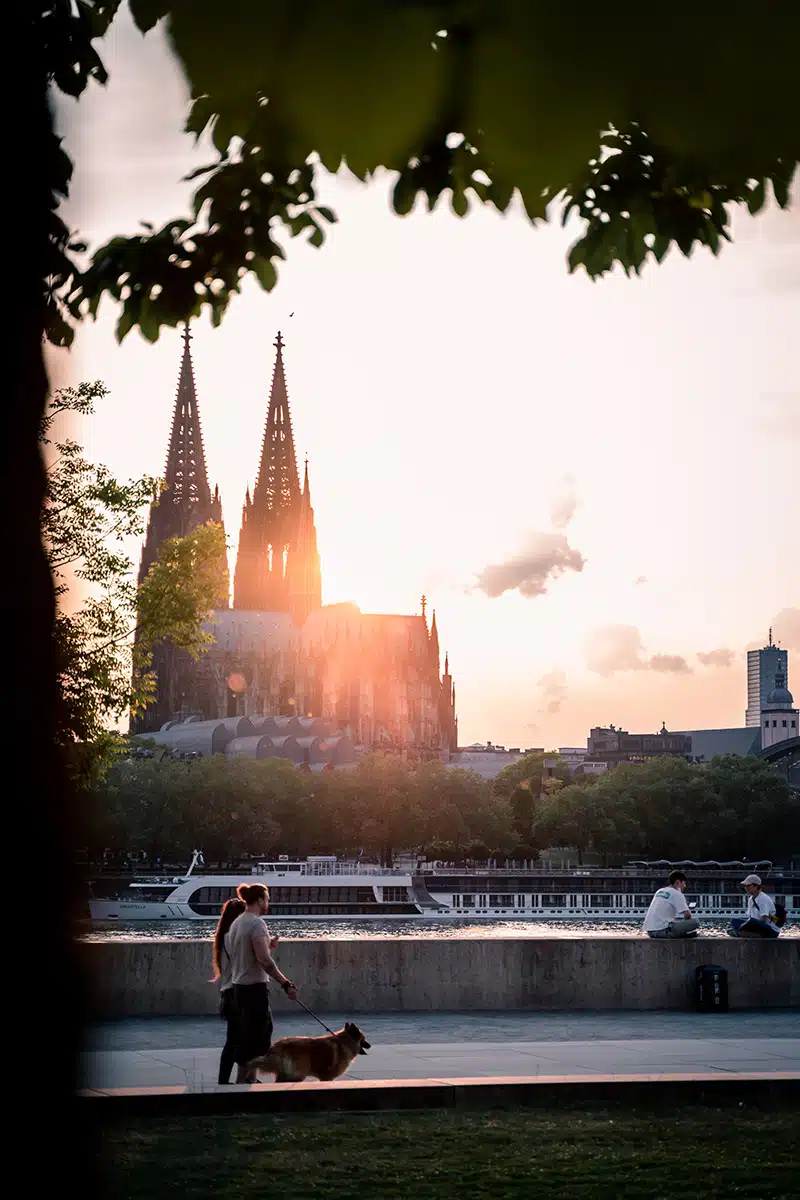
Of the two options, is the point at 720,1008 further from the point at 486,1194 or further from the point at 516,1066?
the point at 486,1194

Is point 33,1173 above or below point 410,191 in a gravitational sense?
below

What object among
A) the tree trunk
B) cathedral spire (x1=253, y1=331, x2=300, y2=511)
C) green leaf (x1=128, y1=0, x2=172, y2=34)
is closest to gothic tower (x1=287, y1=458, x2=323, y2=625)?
cathedral spire (x1=253, y1=331, x2=300, y2=511)

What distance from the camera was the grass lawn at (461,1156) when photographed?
728 cm

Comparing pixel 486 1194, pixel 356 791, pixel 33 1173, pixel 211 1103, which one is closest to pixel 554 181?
pixel 33 1173

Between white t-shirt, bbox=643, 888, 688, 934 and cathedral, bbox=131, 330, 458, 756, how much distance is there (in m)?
116

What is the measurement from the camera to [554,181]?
2189mm

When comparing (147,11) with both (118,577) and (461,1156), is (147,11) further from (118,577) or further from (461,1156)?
(118,577)

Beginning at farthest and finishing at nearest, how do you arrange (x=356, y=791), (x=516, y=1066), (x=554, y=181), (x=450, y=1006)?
(x=356, y=791)
(x=450, y=1006)
(x=516, y=1066)
(x=554, y=181)

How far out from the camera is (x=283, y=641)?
14188 cm

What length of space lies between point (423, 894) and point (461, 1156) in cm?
7407

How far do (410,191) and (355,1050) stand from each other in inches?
306

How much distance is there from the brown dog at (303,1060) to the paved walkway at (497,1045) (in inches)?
27.5

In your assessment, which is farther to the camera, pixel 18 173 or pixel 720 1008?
pixel 720 1008

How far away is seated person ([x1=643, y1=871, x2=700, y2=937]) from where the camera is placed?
16219 millimetres
